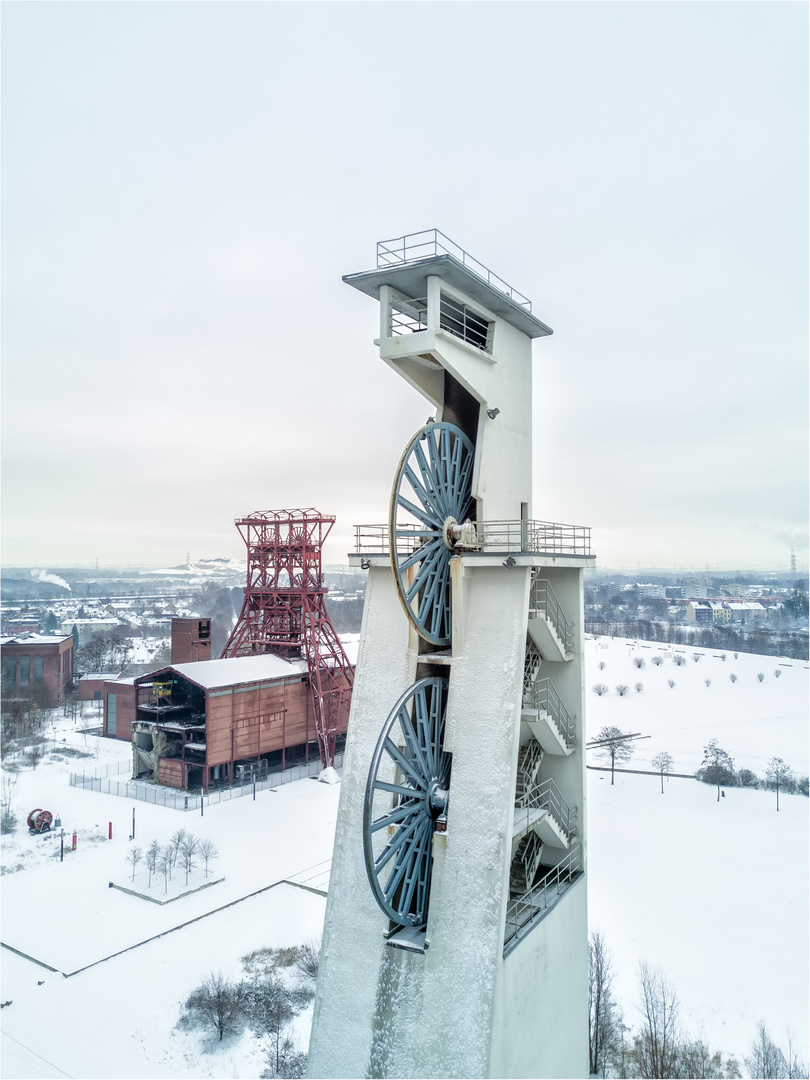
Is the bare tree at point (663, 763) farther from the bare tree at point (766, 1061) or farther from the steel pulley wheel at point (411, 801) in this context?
the steel pulley wheel at point (411, 801)

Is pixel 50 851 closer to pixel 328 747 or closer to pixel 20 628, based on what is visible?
pixel 328 747

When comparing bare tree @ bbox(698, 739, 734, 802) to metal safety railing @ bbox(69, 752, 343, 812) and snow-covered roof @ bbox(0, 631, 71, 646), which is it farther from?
snow-covered roof @ bbox(0, 631, 71, 646)

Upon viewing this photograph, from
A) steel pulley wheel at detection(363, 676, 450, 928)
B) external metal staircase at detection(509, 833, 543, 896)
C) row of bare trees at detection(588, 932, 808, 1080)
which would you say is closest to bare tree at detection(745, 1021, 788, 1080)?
row of bare trees at detection(588, 932, 808, 1080)

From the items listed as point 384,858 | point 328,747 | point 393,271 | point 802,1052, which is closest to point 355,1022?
point 384,858

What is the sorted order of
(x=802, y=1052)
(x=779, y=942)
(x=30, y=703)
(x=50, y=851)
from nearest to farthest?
1. (x=802, y=1052)
2. (x=779, y=942)
3. (x=50, y=851)
4. (x=30, y=703)

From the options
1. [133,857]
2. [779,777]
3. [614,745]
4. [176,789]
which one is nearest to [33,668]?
[176,789]

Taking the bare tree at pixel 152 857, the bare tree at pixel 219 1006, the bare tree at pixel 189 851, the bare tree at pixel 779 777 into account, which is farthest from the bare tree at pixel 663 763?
the bare tree at pixel 219 1006

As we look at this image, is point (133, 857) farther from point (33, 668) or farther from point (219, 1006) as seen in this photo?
point (33, 668)
